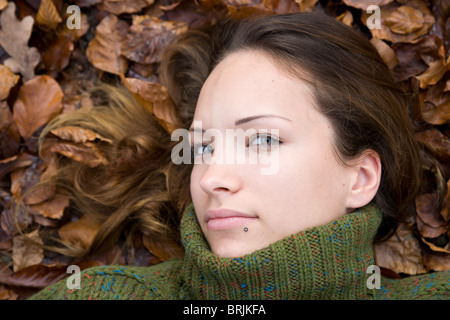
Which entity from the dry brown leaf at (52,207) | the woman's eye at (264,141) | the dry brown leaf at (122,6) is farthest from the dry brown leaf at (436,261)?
the dry brown leaf at (122,6)

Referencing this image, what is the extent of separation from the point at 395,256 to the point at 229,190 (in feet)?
3.00

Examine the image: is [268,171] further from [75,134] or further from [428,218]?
[75,134]

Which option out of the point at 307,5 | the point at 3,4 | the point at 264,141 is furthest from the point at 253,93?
the point at 3,4

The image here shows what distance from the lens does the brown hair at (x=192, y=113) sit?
5.57ft

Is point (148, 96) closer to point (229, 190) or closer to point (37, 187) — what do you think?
point (37, 187)

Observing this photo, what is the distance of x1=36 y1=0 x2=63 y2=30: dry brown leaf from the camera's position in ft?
7.23

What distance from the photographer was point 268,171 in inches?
59.7

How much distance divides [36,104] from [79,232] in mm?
586

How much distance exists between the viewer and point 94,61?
→ 2.26m

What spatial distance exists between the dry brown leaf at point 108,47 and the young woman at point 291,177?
1.67ft

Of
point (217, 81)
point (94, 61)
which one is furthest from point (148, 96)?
point (217, 81)

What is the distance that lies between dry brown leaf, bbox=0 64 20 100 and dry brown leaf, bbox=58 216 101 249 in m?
0.63

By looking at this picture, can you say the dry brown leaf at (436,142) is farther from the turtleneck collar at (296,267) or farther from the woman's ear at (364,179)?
the turtleneck collar at (296,267)

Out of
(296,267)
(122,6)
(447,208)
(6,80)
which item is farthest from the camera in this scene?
(122,6)
